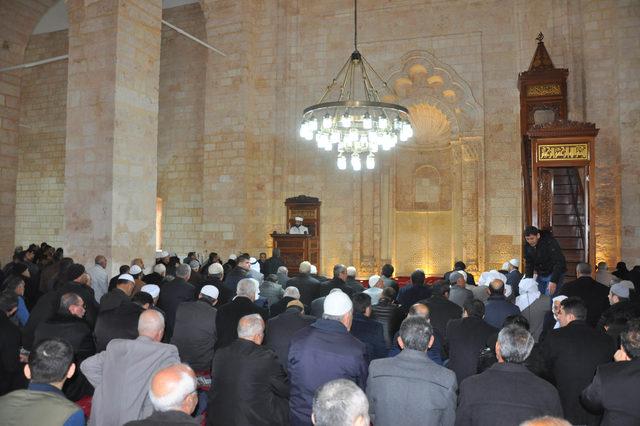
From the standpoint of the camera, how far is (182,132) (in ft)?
38.4

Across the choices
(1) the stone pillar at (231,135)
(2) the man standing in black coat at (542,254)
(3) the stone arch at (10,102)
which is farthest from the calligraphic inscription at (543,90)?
(3) the stone arch at (10,102)

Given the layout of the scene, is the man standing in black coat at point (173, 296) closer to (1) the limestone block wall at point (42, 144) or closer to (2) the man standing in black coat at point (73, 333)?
(2) the man standing in black coat at point (73, 333)

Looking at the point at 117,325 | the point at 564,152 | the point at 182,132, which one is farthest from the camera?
the point at 182,132

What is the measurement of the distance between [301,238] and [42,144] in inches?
332

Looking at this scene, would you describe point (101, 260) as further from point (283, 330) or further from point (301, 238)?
point (301, 238)

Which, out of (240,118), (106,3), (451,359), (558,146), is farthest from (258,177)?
(451,359)

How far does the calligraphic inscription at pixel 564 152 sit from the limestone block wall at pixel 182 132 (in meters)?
7.41

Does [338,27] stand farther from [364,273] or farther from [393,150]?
[364,273]

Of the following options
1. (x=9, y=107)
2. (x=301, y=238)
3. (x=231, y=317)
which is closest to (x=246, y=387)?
(x=231, y=317)

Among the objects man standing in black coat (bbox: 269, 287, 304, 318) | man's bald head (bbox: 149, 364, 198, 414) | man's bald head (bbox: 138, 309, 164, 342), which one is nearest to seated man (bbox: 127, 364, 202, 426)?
man's bald head (bbox: 149, 364, 198, 414)

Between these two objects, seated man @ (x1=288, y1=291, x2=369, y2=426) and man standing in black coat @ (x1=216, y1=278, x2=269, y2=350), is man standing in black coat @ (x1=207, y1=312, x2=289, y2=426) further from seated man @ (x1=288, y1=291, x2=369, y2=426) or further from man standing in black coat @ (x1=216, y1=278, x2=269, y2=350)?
man standing in black coat @ (x1=216, y1=278, x2=269, y2=350)

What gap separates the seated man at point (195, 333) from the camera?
12.2 ft

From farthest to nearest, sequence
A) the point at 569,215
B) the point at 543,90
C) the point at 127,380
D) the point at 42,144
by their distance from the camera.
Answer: the point at 42,144, the point at 543,90, the point at 569,215, the point at 127,380

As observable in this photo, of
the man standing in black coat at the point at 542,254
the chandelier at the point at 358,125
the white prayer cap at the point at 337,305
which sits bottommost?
the white prayer cap at the point at 337,305
